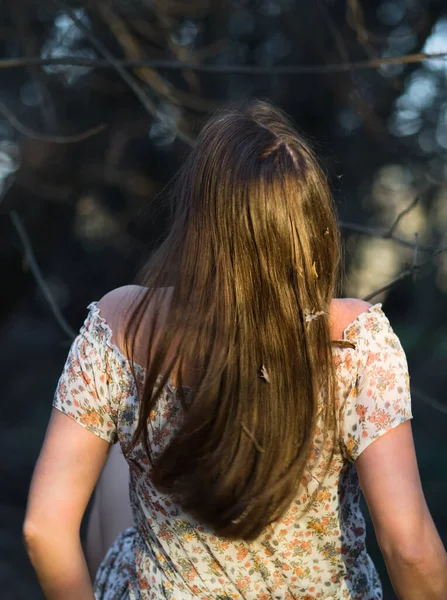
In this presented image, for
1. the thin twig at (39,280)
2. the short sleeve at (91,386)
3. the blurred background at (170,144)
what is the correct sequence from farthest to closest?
1. the blurred background at (170,144)
2. the thin twig at (39,280)
3. the short sleeve at (91,386)

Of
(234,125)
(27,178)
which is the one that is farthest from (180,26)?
(234,125)

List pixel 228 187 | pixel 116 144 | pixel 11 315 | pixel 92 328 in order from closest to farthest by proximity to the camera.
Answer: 1. pixel 228 187
2. pixel 92 328
3. pixel 116 144
4. pixel 11 315

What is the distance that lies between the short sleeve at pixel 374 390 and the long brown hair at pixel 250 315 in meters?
0.04

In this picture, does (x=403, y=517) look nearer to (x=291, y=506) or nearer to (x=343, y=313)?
(x=291, y=506)

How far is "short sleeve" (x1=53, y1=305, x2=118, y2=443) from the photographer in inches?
43.4

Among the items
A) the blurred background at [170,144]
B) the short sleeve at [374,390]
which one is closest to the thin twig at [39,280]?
the short sleeve at [374,390]

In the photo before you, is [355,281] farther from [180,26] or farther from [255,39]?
[180,26]

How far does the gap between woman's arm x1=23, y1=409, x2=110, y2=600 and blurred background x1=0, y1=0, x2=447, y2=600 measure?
85.9 inches

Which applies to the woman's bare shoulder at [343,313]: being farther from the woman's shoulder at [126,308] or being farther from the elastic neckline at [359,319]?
the woman's shoulder at [126,308]

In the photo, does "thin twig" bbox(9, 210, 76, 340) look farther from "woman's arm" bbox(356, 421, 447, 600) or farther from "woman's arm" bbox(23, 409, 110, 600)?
"woman's arm" bbox(356, 421, 447, 600)

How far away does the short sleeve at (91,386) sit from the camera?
Answer: 1.10 meters

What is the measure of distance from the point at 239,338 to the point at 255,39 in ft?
11.0

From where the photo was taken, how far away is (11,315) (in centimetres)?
445

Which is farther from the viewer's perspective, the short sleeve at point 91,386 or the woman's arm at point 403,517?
the short sleeve at point 91,386
